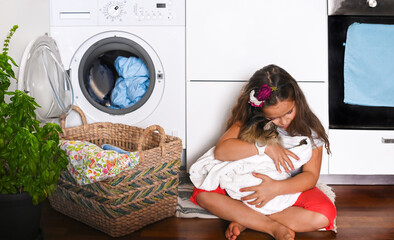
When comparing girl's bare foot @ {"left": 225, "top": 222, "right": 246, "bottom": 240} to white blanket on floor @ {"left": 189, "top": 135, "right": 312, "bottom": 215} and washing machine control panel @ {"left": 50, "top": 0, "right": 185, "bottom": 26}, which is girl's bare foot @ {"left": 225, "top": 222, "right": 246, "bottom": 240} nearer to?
white blanket on floor @ {"left": 189, "top": 135, "right": 312, "bottom": 215}

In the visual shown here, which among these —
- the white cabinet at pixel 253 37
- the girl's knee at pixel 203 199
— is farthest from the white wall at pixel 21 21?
the girl's knee at pixel 203 199

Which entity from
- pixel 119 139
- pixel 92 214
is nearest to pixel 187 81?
pixel 119 139

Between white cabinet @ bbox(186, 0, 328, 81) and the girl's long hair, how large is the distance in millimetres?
322

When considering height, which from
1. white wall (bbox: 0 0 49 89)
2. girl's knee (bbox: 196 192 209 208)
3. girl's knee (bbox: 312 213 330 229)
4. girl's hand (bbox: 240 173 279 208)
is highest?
white wall (bbox: 0 0 49 89)

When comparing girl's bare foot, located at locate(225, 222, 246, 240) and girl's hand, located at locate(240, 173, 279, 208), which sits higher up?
girl's hand, located at locate(240, 173, 279, 208)

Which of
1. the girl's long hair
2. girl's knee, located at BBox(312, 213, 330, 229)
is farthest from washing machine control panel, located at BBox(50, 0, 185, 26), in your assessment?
girl's knee, located at BBox(312, 213, 330, 229)

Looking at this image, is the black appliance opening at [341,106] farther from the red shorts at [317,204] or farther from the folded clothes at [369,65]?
the red shorts at [317,204]

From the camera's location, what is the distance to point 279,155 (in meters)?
1.50

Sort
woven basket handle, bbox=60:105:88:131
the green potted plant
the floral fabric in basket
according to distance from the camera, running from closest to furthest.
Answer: the green potted plant, the floral fabric in basket, woven basket handle, bbox=60:105:88:131

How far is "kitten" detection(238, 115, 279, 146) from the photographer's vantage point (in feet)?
4.95

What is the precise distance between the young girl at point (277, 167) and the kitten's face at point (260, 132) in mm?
22

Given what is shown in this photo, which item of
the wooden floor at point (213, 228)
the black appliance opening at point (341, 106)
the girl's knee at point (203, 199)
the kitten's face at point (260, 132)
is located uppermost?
the black appliance opening at point (341, 106)

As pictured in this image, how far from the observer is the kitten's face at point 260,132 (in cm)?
151

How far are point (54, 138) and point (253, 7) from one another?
1152 mm
